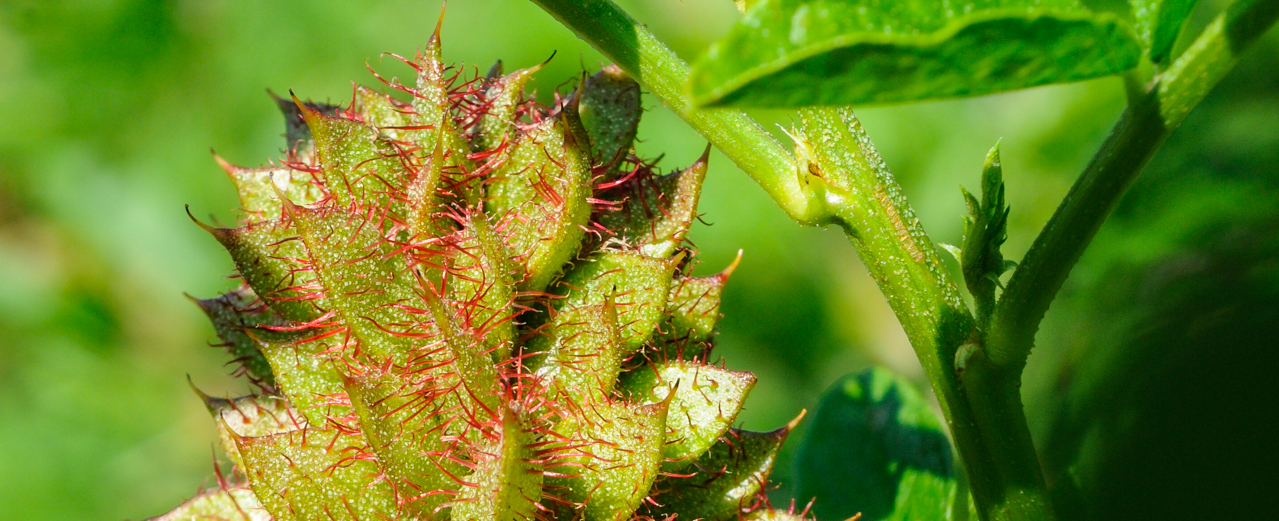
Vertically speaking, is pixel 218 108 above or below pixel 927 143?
above

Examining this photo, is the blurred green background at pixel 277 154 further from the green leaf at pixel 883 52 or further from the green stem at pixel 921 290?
the green leaf at pixel 883 52

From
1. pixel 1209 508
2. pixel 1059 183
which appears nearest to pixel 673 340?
pixel 1209 508

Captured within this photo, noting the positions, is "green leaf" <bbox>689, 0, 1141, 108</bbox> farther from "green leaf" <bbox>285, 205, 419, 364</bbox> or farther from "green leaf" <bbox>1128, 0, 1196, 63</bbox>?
"green leaf" <bbox>285, 205, 419, 364</bbox>

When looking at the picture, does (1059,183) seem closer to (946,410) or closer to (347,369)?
(946,410)

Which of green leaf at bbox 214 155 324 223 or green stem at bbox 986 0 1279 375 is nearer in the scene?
green stem at bbox 986 0 1279 375

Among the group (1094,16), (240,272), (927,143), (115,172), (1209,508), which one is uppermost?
(115,172)

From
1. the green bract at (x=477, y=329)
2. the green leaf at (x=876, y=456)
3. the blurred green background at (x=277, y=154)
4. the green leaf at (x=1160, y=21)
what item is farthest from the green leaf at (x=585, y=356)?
the blurred green background at (x=277, y=154)

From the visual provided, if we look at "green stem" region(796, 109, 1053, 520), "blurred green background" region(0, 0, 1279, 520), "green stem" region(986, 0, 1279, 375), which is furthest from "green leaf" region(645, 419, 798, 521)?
"blurred green background" region(0, 0, 1279, 520)
